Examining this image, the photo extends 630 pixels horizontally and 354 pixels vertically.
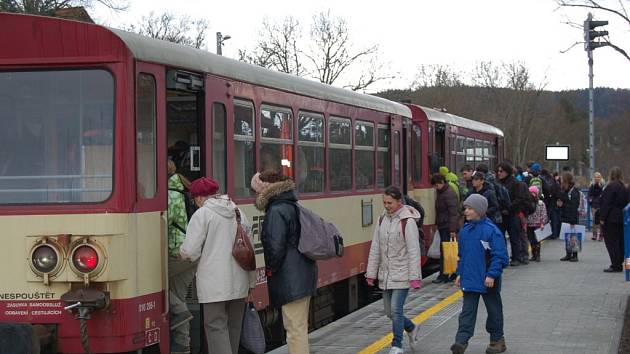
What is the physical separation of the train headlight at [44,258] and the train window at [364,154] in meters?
6.62

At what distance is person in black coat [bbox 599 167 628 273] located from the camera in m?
15.2

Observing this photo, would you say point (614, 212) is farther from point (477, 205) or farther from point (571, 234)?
point (477, 205)

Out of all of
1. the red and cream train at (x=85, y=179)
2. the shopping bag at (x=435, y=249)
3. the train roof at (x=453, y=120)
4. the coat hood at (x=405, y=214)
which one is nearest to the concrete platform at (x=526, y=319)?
the shopping bag at (x=435, y=249)

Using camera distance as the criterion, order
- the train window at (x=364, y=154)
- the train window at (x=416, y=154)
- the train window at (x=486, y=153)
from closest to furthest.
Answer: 1. the train window at (x=364, y=154)
2. the train window at (x=416, y=154)
3. the train window at (x=486, y=153)

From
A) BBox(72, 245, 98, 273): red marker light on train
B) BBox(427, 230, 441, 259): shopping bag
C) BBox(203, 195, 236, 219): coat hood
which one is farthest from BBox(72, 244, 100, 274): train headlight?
BBox(427, 230, 441, 259): shopping bag

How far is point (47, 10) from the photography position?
1312 inches

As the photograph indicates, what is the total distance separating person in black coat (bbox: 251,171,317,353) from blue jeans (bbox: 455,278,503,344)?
6.43 feet

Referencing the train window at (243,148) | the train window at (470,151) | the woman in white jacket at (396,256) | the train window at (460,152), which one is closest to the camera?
the woman in white jacket at (396,256)

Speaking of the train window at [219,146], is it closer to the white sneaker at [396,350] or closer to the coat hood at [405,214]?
the coat hood at [405,214]

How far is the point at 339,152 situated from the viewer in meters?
12.4

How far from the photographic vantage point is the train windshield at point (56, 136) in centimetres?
718

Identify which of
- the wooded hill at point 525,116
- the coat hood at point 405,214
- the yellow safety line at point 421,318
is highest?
the wooded hill at point 525,116

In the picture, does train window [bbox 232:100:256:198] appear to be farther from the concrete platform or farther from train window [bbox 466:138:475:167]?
train window [bbox 466:138:475:167]

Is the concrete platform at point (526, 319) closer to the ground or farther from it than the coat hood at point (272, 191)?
closer to the ground
